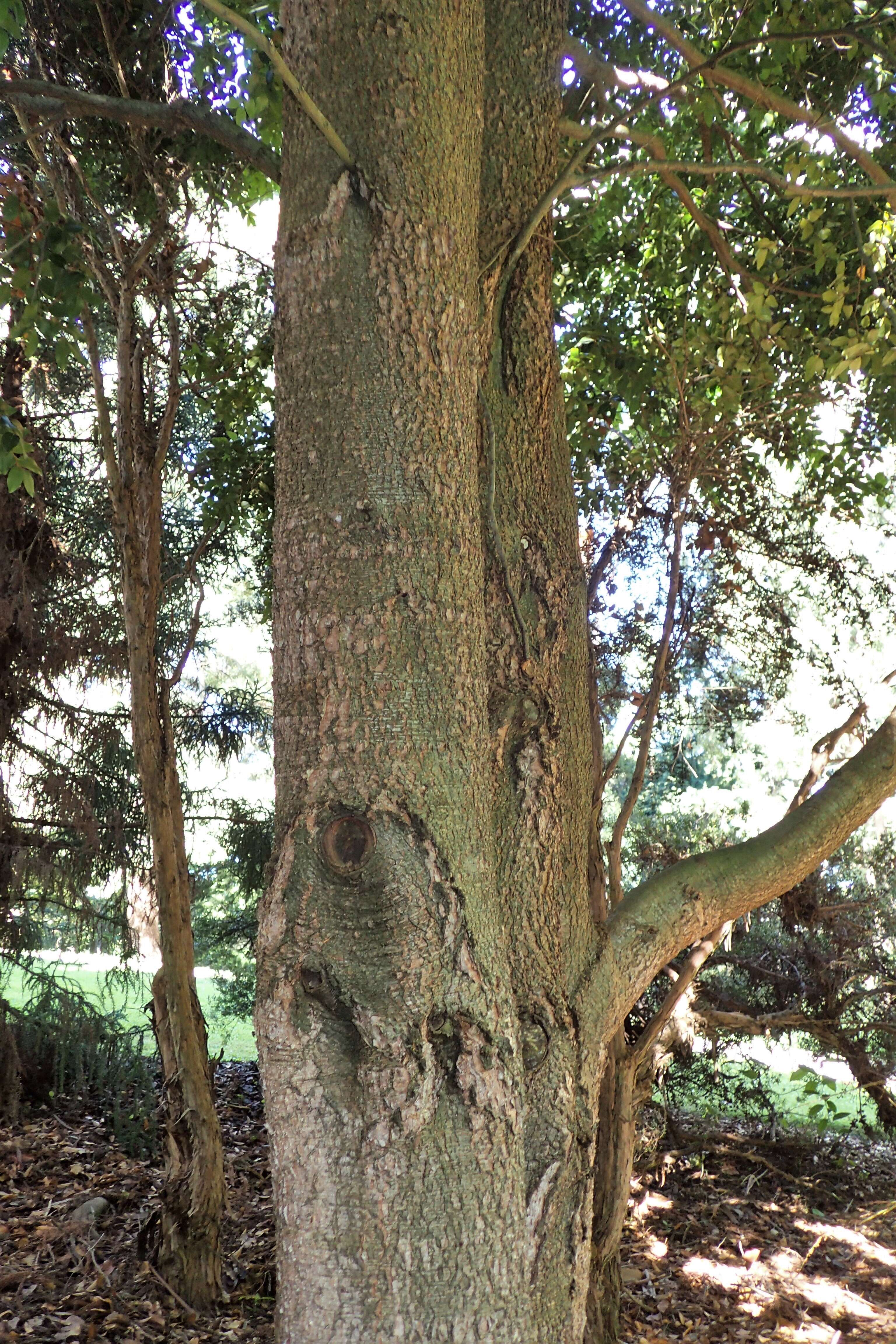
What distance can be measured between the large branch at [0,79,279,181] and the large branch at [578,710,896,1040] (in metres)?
1.92

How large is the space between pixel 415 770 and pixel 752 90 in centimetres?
288

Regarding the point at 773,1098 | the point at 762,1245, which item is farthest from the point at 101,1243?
the point at 773,1098

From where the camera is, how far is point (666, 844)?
571 cm

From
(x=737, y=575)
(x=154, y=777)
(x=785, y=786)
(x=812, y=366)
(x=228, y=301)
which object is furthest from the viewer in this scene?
(x=785, y=786)

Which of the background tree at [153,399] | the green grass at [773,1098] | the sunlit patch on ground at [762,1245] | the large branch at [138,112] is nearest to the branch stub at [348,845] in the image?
the large branch at [138,112]

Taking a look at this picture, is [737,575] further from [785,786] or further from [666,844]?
[785,786]

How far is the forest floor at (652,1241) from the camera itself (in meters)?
3.64

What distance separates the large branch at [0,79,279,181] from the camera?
215cm

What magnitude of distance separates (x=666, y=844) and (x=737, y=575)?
91.7 inches

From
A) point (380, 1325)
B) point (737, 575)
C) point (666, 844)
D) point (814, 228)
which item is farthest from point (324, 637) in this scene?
point (737, 575)

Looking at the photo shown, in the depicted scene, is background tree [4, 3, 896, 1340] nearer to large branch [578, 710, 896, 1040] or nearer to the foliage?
large branch [578, 710, 896, 1040]

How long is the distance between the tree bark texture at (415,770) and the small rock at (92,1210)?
9.52ft

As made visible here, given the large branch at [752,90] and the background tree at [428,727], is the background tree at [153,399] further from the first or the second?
the large branch at [752,90]

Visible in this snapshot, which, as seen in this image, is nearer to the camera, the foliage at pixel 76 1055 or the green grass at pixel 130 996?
the foliage at pixel 76 1055
